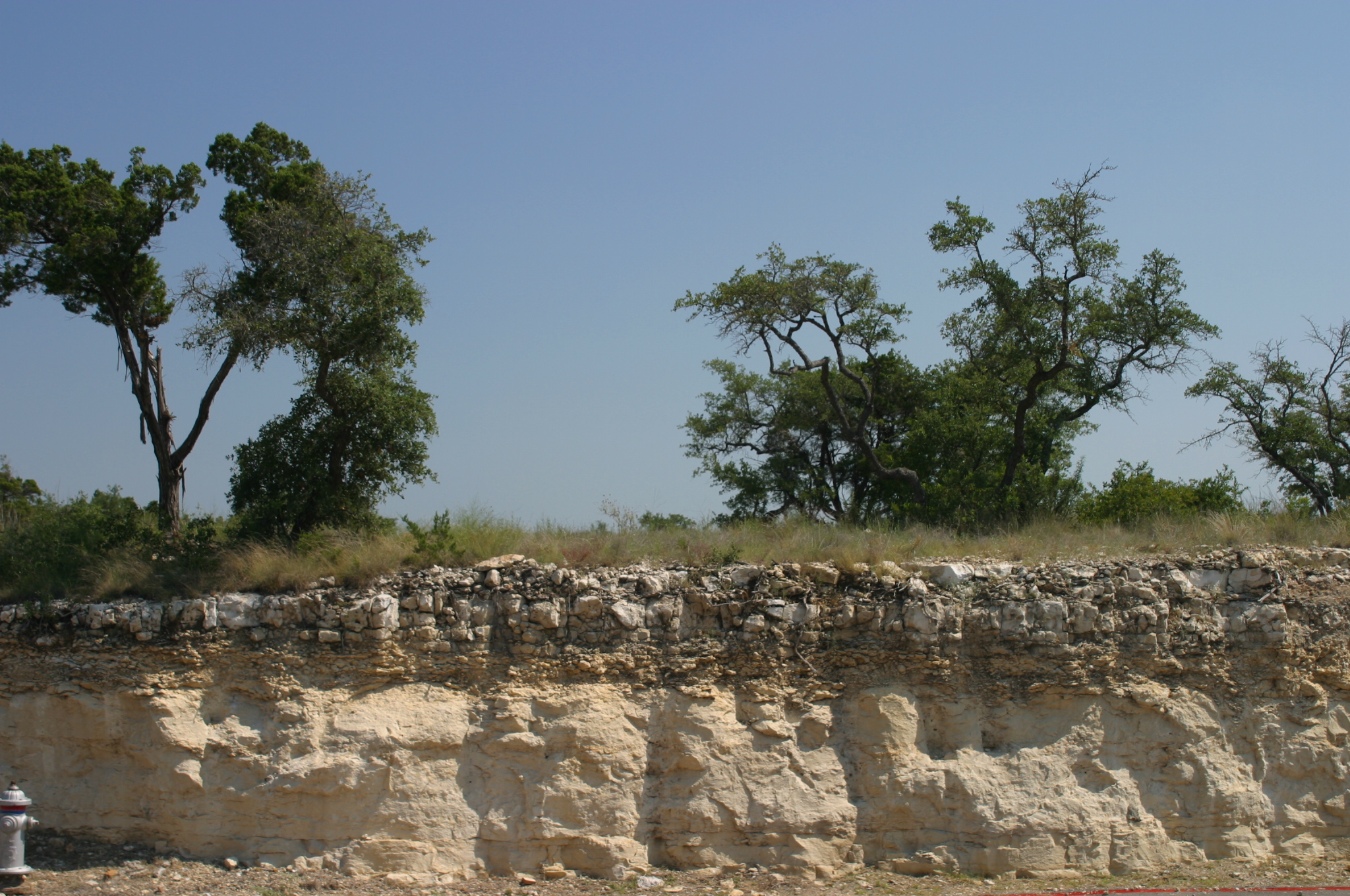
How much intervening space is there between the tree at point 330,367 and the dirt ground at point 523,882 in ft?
14.9

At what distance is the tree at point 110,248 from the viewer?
1296 cm

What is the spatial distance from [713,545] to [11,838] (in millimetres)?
7627

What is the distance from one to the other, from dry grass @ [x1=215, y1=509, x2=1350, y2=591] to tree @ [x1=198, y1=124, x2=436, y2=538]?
68.6 inches

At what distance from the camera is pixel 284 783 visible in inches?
363

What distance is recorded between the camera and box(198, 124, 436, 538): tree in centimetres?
1284

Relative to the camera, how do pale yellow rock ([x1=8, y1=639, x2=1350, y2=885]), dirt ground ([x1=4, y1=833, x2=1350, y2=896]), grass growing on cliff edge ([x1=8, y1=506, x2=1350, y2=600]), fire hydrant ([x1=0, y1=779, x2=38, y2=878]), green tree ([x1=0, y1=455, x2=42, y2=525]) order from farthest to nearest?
green tree ([x1=0, y1=455, x2=42, y2=525]), grass growing on cliff edge ([x1=8, y1=506, x2=1350, y2=600]), pale yellow rock ([x1=8, y1=639, x2=1350, y2=885]), dirt ground ([x1=4, y1=833, x2=1350, y2=896]), fire hydrant ([x1=0, y1=779, x2=38, y2=878])

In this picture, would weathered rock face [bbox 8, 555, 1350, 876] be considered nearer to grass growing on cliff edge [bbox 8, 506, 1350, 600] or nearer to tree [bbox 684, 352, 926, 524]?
grass growing on cliff edge [bbox 8, 506, 1350, 600]

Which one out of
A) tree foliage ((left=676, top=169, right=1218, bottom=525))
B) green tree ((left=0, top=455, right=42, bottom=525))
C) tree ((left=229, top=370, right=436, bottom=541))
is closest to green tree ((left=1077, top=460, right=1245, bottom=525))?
tree foliage ((left=676, top=169, right=1218, bottom=525))

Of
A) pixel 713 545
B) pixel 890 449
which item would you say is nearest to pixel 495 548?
pixel 713 545

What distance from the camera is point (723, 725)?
9.76m

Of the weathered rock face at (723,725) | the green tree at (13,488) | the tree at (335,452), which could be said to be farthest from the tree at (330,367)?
the green tree at (13,488)

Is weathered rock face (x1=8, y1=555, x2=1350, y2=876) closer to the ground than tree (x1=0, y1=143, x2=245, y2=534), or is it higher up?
closer to the ground

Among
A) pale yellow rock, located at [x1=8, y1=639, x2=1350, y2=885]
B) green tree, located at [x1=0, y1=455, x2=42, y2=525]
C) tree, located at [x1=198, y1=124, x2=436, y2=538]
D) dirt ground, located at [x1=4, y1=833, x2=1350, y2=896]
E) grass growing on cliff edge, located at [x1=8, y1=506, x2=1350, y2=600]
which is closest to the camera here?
dirt ground, located at [x1=4, y1=833, x2=1350, y2=896]

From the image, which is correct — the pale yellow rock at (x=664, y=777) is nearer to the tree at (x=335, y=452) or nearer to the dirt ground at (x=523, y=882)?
the dirt ground at (x=523, y=882)
